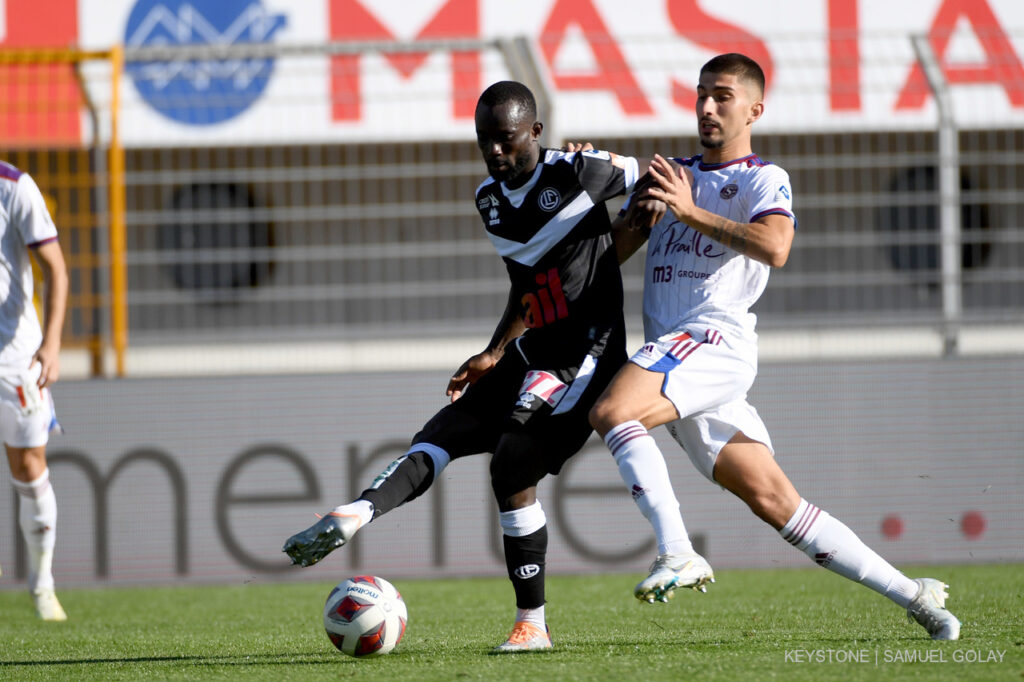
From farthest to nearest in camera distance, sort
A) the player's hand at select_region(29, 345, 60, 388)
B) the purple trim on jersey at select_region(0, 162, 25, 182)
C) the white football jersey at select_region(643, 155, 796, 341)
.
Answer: the purple trim on jersey at select_region(0, 162, 25, 182) → the player's hand at select_region(29, 345, 60, 388) → the white football jersey at select_region(643, 155, 796, 341)

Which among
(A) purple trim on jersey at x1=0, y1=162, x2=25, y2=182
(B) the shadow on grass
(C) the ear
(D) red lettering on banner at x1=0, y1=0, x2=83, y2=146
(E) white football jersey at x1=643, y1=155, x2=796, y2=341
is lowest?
(B) the shadow on grass

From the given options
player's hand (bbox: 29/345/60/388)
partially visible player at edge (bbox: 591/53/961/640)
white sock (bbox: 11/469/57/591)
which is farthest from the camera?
white sock (bbox: 11/469/57/591)

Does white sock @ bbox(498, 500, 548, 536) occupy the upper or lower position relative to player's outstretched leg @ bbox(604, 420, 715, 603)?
lower

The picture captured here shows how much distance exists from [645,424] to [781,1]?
813 centimetres

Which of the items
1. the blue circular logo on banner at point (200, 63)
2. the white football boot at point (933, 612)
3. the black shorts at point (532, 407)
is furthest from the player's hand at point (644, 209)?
the blue circular logo on banner at point (200, 63)

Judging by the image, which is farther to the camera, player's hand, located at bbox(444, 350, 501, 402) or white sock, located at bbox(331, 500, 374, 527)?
player's hand, located at bbox(444, 350, 501, 402)

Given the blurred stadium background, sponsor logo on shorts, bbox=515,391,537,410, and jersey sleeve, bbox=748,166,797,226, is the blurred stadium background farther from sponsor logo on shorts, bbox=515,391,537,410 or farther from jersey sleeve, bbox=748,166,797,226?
sponsor logo on shorts, bbox=515,391,537,410

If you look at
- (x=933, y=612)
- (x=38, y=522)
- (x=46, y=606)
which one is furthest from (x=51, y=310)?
(x=933, y=612)

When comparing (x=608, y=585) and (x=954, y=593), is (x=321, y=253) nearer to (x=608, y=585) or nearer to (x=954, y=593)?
(x=608, y=585)

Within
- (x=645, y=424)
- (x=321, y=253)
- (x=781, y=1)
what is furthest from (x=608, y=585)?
(x=781, y=1)

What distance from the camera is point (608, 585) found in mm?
7305

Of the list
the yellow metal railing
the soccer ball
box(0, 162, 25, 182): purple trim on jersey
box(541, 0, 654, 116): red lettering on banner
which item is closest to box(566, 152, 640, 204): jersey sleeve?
the soccer ball

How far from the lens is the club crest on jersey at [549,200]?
4.39 meters

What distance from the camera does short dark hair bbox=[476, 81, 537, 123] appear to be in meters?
4.20
